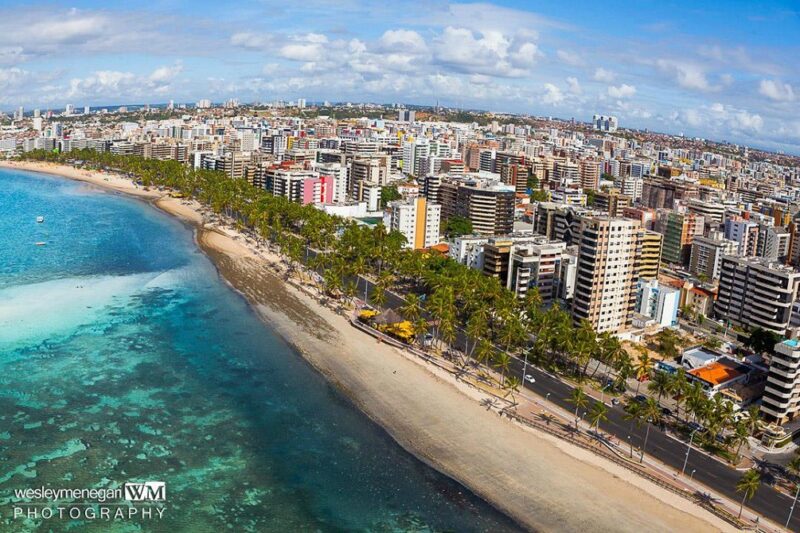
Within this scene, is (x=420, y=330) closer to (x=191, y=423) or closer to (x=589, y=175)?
A: (x=191, y=423)

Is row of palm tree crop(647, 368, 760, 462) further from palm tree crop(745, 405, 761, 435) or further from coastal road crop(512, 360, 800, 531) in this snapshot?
coastal road crop(512, 360, 800, 531)

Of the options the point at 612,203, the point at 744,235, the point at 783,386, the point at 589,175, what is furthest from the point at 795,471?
the point at 589,175

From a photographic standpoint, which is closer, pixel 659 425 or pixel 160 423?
pixel 160 423

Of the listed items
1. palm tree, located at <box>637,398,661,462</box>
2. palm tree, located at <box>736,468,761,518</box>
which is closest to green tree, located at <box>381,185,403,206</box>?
palm tree, located at <box>637,398,661,462</box>

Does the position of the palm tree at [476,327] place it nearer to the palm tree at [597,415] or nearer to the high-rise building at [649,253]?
the palm tree at [597,415]

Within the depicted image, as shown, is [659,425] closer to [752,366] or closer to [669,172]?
[752,366]

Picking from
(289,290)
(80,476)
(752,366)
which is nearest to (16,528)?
(80,476)
